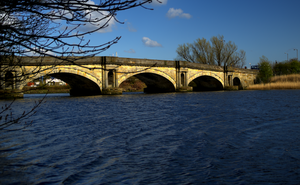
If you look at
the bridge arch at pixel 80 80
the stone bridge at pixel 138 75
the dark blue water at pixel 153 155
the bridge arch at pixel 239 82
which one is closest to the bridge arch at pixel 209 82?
the stone bridge at pixel 138 75

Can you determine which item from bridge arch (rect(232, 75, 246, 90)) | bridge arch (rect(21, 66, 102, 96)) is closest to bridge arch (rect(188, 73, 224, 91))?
bridge arch (rect(232, 75, 246, 90))

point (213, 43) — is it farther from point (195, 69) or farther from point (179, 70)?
point (179, 70)

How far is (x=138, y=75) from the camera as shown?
31.0 meters

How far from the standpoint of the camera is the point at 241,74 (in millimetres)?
48094

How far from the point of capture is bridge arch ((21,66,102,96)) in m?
23.2

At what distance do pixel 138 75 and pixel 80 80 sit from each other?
6975mm

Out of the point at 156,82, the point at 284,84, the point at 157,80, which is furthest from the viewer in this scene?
the point at 284,84

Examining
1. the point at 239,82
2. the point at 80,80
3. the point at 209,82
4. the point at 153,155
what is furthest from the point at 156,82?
the point at 153,155

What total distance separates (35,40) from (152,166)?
2.55 m

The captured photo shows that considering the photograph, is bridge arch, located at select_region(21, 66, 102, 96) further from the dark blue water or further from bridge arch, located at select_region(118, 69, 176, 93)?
the dark blue water

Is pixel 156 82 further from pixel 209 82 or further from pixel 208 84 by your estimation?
pixel 208 84

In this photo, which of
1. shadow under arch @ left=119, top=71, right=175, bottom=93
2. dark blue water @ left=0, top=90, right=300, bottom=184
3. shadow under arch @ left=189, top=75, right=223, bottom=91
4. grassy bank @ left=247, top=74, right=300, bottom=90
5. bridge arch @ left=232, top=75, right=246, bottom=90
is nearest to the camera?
dark blue water @ left=0, top=90, right=300, bottom=184

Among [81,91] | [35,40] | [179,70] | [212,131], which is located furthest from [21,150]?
[179,70]

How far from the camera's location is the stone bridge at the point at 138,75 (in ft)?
76.7
